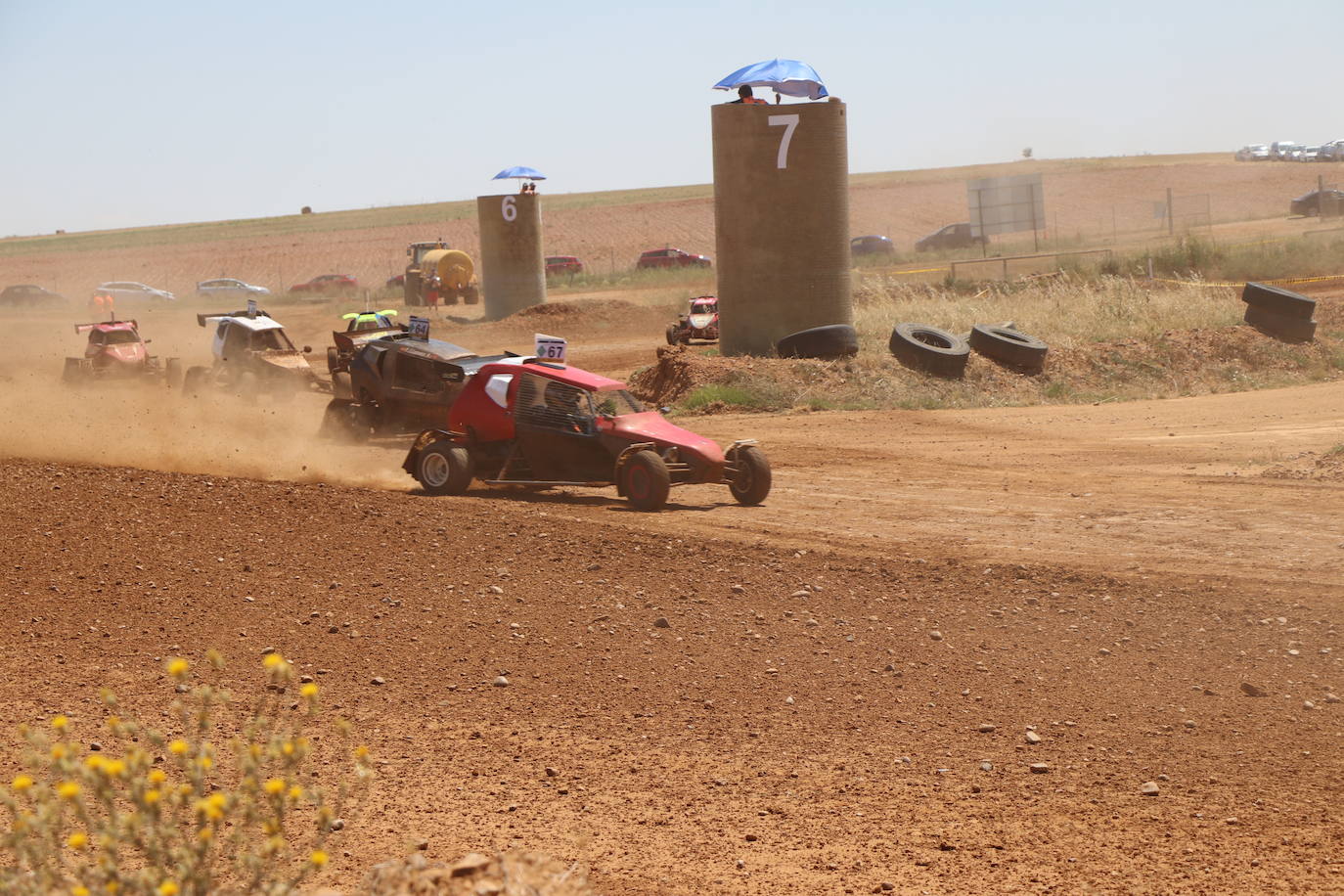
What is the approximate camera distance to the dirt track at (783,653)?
18.5 ft

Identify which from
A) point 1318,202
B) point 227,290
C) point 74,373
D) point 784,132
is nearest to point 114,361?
point 74,373

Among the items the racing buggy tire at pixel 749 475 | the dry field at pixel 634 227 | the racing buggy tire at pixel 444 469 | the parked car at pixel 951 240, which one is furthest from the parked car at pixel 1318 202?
the racing buggy tire at pixel 444 469

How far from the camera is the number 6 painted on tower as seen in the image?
2239 cm

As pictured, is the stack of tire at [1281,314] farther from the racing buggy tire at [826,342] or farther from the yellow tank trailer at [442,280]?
the yellow tank trailer at [442,280]

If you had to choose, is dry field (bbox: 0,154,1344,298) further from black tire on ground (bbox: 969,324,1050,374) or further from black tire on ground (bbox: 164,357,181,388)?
black tire on ground (bbox: 164,357,181,388)

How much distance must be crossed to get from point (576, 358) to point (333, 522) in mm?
20398

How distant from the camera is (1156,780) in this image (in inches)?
241

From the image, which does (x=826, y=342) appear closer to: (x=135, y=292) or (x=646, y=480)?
(x=646, y=480)

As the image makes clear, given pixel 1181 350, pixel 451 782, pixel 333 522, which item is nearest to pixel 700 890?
pixel 451 782

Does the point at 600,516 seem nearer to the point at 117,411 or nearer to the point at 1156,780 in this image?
the point at 1156,780

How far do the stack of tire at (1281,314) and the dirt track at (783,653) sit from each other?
1061cm

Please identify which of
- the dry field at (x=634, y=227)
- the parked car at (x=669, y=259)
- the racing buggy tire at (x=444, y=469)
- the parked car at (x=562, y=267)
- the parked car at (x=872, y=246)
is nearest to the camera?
the racing buggy tire at (x=444, y=469)

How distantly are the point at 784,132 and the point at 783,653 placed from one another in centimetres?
1592

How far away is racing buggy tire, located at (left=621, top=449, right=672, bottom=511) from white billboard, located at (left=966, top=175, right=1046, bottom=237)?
36.9 meters
